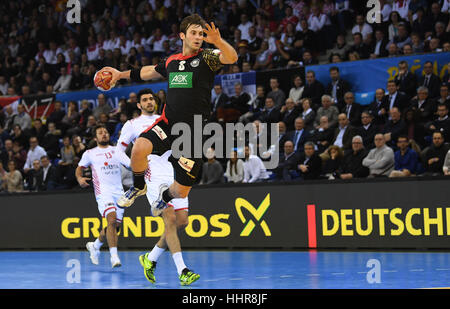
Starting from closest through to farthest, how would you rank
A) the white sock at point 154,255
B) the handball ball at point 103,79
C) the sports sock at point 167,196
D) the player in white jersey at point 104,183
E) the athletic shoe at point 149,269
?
the handball ball at point 103,79 → the sports sock at point 167,196 → the athletic shoe at point 149,269 → the white sock at point 154,255 → the player in white jersey at point 104,183

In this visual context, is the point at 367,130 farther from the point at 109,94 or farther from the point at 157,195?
the point at 109,94

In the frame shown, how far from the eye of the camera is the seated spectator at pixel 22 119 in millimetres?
23484

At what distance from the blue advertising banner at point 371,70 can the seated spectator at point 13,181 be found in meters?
8.84

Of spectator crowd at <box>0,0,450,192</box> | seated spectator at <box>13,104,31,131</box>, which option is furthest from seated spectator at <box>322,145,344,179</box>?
seated spectator at <box>13,104,31,131</box>

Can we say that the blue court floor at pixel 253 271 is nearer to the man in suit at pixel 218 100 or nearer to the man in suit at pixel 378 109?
the man in suit at pixel 378 109

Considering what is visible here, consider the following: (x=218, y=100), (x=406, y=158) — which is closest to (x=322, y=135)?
(x=406, y=158)

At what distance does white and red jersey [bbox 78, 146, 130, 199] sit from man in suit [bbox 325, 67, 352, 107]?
688cm

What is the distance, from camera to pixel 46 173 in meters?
20.1

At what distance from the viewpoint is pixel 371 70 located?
59.2ft

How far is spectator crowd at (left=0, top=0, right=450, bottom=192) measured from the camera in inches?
643

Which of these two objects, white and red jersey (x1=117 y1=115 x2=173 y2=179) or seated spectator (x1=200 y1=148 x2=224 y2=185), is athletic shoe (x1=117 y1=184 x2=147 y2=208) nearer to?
white and red jersey (x1=117 y1=115 x2=173 y2=179)

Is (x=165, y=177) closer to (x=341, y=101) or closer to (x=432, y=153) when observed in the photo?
(x=432, y=153)

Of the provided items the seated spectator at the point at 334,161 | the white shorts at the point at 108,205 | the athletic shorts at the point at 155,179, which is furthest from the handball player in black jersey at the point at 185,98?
the seated spectator at the point at 334,161
